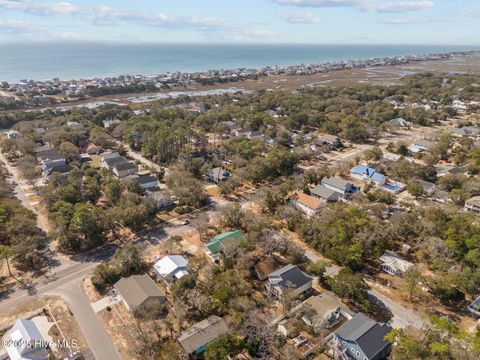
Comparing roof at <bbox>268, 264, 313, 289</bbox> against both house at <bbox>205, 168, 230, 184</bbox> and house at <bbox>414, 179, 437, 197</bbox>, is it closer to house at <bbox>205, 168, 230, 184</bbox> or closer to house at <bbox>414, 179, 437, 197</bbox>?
house at <bbox>205, 168, 230, 184</bbox>

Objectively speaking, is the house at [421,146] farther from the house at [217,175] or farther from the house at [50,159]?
the house at [50,159]

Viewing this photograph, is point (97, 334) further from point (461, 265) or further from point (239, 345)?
point (461, 265)

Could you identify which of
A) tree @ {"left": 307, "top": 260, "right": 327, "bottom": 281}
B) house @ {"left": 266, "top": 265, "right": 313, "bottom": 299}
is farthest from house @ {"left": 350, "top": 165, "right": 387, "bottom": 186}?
house @ {"left": 266, "top": 265, "right": 313, "bottom": 299}

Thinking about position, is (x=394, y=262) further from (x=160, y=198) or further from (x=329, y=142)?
(x=329, y=142)

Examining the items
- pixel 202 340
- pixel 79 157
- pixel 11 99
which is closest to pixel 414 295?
pixel 202 340

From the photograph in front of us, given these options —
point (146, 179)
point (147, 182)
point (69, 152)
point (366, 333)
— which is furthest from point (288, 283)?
point (69, 152)
